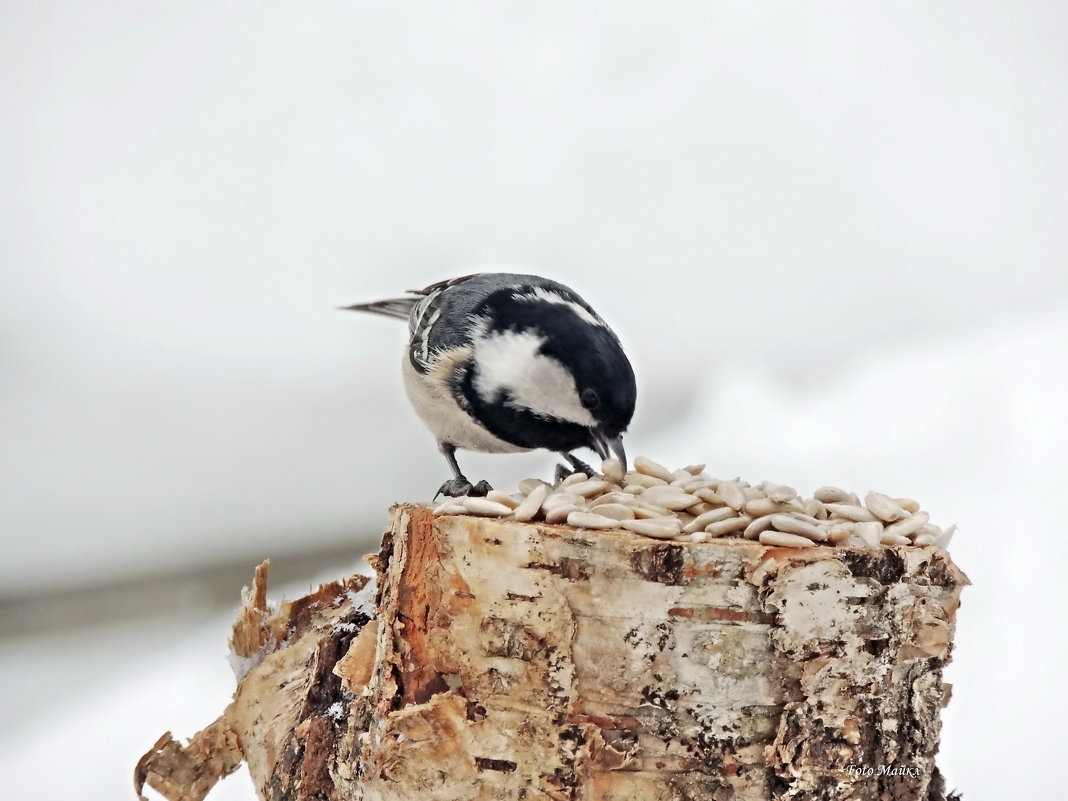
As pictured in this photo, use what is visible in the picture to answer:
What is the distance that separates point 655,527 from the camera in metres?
0.69

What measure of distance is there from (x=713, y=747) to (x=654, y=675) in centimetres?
7

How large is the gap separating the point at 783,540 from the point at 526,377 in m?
0.44

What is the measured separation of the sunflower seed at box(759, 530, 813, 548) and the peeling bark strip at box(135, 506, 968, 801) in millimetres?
13

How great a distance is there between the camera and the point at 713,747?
2.20 ft

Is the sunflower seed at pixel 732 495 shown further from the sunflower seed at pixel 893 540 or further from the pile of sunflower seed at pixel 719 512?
the sunflower seed at pixel 893 540

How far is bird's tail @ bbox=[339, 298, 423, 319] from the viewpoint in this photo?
4.82 ft

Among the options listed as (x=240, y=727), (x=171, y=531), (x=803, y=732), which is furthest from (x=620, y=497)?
(x=171, y=531)

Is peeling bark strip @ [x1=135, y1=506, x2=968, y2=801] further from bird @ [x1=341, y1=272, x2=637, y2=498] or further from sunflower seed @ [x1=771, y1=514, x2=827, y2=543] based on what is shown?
bird @ [x1=341, y1=272, x2=637, y2=498]

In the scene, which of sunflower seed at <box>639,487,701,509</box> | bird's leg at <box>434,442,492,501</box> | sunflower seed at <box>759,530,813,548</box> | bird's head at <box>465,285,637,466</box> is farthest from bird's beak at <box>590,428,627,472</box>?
sunflower seed at <box>759,530,813,548</box>

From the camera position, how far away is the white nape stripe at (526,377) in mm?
1033

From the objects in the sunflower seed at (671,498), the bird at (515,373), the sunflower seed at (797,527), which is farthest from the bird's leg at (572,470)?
the sunflower seed at (797,527)

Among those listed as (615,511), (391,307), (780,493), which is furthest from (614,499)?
(391,307)

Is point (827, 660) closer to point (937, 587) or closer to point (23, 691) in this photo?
point (937, 587)

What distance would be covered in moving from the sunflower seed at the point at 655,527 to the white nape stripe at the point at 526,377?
33cm
